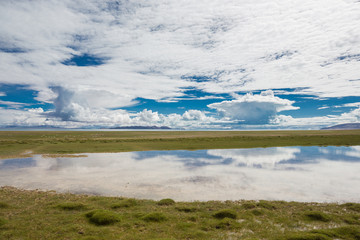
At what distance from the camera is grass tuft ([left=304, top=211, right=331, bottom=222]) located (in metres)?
12.6

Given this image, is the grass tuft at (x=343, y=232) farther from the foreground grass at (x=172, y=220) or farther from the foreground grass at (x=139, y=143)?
the foreground grass at (x=139, y=143)

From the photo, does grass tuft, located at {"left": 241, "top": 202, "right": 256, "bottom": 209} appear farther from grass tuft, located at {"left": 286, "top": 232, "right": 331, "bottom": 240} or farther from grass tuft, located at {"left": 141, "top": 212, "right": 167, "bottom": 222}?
grass tuft, located at {"left": 141, "top": 212, "right": 167, "bottom": 222}

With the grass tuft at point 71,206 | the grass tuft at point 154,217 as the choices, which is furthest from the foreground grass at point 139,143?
the grass tuft at point 154,217

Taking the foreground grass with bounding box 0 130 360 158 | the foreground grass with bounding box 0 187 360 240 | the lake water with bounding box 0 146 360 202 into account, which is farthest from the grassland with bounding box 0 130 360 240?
the foreground grass with bounding box 0 130 360 158

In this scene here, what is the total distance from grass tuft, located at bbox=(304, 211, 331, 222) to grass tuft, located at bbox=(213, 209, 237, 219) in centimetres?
442

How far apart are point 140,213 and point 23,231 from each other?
596cm

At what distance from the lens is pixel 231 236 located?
10.7 meters

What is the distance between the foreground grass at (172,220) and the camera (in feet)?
35.1

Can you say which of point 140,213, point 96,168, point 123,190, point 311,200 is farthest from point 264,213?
point 96,168

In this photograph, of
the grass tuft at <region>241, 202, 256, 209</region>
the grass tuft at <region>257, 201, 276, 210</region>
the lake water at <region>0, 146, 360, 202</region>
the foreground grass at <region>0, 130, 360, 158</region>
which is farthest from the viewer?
the foreground grass at <region>0, 130, 360, 158</region>

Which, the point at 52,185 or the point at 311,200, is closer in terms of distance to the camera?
the point at 311,200

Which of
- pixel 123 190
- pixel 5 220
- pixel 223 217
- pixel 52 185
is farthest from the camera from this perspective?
pixel 52 185

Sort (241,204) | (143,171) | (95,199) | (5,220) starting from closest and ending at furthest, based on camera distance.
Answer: (5,220) < (241,204) < (95,199) < (143,171)

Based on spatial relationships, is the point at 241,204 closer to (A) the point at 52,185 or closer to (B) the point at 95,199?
(B) the point at 95,199
